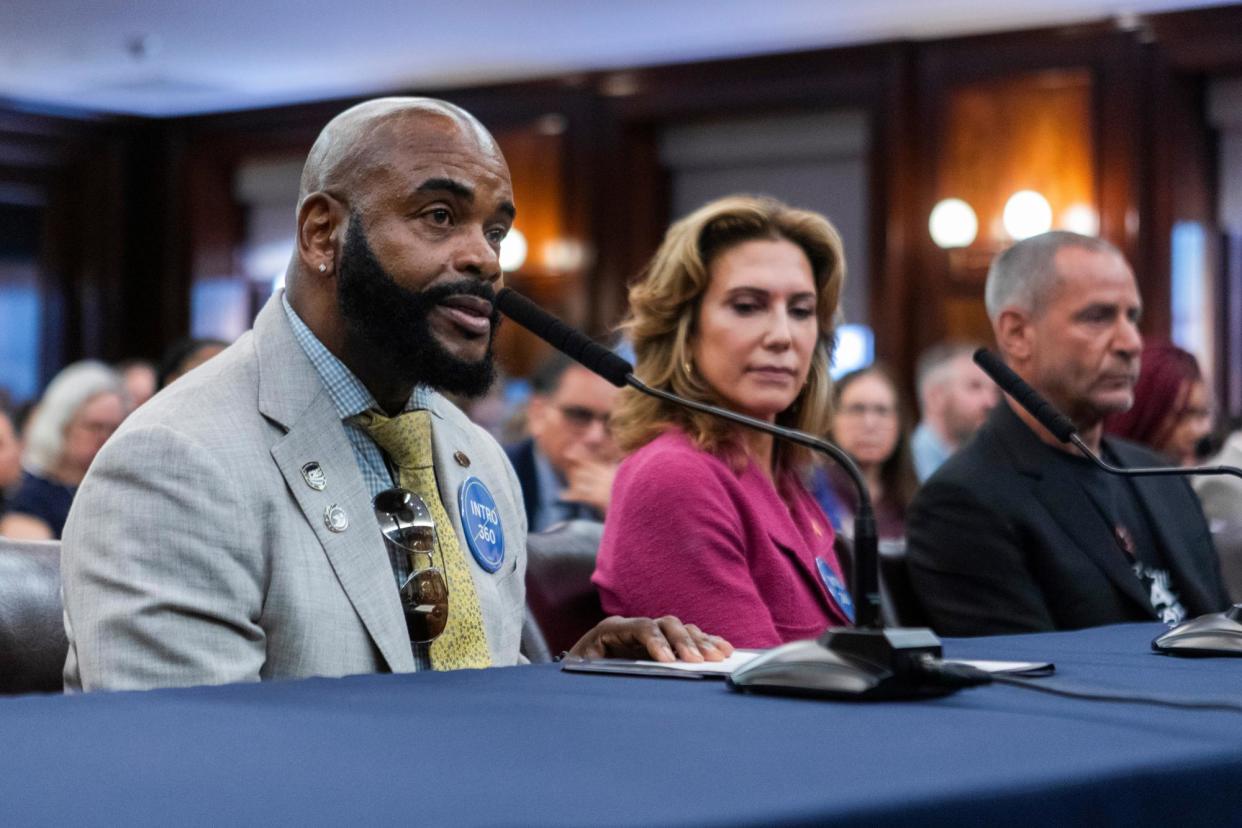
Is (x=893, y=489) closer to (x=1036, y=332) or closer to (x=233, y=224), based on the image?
(x=1036, y=332)

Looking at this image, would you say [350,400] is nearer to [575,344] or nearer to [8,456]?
[575,344]

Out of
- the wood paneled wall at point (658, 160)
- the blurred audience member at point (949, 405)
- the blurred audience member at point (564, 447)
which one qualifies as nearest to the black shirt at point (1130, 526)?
the blurred audience member at point (564, 447)

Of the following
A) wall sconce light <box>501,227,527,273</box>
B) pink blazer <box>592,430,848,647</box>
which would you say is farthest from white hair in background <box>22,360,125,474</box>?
wall sconce light <box>501,227,527,273</box>

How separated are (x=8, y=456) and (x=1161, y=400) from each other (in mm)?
2867

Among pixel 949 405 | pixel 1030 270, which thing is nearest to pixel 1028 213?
pixel 949 405

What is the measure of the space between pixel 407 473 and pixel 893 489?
3.80m

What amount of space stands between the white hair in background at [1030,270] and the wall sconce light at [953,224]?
425 centimetres

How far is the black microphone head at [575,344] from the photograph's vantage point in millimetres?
1379

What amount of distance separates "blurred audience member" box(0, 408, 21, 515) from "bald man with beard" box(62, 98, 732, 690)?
9.15 ft

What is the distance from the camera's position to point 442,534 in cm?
175

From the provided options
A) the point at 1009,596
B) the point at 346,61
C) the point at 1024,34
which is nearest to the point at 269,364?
the point at 1009,596

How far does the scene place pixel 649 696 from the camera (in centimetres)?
115

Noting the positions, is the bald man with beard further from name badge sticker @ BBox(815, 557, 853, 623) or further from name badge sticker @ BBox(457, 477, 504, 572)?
name badge sticker @ BBox(815, 557, 853, 623)

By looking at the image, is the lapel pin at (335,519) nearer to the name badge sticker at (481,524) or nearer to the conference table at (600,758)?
the name badge sticker at (481,524)
